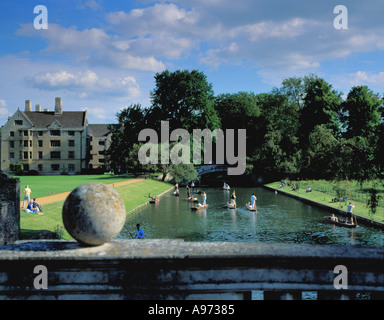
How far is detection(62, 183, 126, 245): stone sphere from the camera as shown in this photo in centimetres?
634

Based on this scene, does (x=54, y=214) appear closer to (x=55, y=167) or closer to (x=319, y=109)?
(x=319, y=109)

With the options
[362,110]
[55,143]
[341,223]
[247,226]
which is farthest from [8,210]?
[55,143]

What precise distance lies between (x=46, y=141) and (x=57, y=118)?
21.2 ft

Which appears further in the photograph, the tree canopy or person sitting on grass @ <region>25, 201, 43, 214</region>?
the tree canopy

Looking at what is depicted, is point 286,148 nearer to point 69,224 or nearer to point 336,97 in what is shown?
point 336,97

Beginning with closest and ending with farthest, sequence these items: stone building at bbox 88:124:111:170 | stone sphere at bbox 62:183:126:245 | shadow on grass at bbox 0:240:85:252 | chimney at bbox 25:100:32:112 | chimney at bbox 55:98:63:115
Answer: stone sphere at bbox 62:183:126:245 < shadow on grass at bbox 0:240:85:252 < chimney at bbox 55:98:63:115 < chimney at bbox 25:100:32:112 < stone building at bbox 88:124:111:170

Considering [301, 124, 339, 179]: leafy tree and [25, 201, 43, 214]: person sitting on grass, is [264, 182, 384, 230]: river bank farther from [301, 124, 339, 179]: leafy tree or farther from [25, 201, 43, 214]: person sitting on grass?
[25, 201, 43, 214]: person sitting on grass

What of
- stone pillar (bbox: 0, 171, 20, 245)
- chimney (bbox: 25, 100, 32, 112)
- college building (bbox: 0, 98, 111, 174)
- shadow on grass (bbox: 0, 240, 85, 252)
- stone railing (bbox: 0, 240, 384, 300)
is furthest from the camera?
chimney (bbox: 25, 100, 32, 112)

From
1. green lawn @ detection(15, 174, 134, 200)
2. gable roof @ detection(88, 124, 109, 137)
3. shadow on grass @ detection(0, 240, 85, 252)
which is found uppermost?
gable roof @ detection(88, 124, 109, 137)

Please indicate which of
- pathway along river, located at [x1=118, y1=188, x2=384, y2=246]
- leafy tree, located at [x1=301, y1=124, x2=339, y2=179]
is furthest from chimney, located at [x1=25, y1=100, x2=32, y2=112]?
leafy tree, located at [x1=301, y1=124, x2=339, y2=179]

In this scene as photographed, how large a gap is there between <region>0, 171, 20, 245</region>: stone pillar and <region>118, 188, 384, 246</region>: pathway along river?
40.0 feet

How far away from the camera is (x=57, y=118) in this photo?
3297 inches

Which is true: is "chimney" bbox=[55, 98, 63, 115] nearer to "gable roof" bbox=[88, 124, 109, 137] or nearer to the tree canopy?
"gable roof" bbox=[88, 124, 109, 137]

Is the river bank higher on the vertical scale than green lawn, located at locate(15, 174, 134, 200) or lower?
lower
